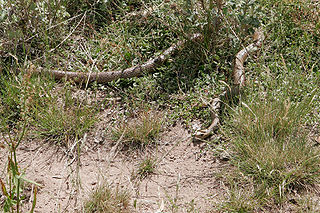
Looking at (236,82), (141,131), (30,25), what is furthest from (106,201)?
(30,25)

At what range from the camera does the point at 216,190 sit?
348cm

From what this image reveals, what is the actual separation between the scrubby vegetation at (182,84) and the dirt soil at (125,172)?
0.11m

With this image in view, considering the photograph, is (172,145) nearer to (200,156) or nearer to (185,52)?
(200,156)

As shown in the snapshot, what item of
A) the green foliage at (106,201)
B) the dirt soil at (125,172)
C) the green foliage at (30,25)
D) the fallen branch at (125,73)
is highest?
the green foliage at (30,25)

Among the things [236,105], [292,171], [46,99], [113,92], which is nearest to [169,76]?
[113,92]

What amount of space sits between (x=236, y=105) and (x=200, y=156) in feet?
2.24

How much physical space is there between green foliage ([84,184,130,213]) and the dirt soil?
0.10 metres

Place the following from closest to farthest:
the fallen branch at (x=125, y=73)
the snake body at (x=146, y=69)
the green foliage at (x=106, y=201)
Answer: the green foliage at (x=106, y=201)
the snake body at (x=146, y=69)
the fallen branch at (x=125, y=73)

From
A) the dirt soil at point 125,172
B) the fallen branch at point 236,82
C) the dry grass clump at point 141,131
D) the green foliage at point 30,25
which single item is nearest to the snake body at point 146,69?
the fallen branch at point 236,82

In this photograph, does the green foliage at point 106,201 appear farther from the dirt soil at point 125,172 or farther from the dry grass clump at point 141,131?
the dry grass clump at point 141,131

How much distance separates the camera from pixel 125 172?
12.3 feet

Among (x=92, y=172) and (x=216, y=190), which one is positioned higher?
(x=92, y=172)

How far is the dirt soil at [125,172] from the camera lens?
3396 mm

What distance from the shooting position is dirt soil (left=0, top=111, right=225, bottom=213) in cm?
340
